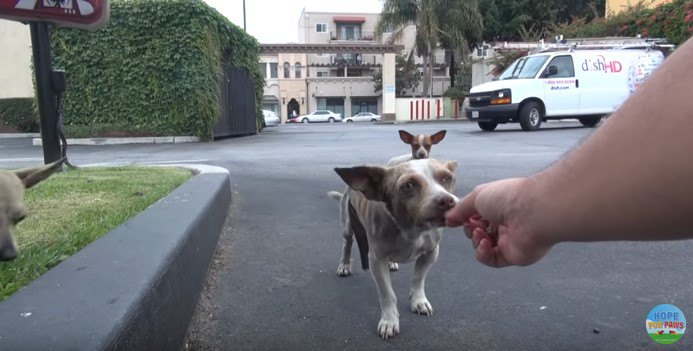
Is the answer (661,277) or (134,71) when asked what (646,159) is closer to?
(661,277)

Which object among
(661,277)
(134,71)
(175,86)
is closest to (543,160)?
(661,277)

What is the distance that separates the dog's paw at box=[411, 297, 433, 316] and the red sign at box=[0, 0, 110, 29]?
17.2ft

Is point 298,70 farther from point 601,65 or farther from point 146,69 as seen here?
point 601,65

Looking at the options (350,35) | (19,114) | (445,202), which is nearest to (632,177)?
(445,202)

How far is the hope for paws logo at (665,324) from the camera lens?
2.75 m

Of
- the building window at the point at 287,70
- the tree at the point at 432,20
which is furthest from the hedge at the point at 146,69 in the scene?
the building window at the point at 287,70

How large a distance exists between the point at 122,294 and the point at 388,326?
1.47m

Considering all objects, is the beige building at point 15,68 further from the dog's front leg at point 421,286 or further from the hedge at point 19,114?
the dog's front leg at point 421,286

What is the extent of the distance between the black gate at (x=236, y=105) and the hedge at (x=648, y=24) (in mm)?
14735

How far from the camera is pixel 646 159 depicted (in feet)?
2.91

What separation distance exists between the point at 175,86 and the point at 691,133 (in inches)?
611

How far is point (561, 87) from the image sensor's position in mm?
15906

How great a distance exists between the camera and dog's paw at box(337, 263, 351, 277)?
392cm

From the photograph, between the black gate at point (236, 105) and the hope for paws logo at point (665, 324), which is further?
the black gate at point (236, 105)
